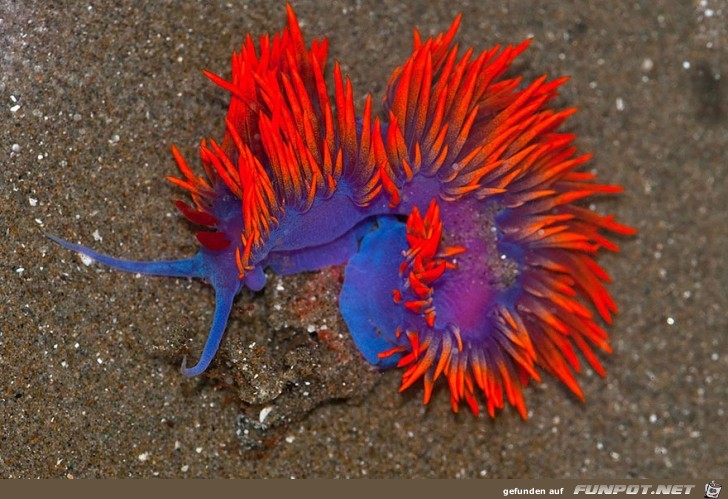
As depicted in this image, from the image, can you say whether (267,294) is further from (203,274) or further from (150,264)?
(150,264)

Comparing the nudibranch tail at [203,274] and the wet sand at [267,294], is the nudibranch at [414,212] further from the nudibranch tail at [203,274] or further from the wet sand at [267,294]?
the wet sand at [267,294]

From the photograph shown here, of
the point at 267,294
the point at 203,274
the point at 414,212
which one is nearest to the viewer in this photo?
the point at 414,212

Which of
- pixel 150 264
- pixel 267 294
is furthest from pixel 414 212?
pixel 150 264

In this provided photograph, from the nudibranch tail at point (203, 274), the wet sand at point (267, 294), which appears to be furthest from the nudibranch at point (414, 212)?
the wet sand at point (267, 294)

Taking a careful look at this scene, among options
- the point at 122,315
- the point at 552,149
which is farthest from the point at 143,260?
the point at 552,149

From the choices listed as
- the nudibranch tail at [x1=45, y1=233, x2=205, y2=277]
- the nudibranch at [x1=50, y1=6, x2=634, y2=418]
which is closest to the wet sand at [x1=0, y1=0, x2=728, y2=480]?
the nudibranch tail at [x1=45, y1=233, x2=205, y2=277]

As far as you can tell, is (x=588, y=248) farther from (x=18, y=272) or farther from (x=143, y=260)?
(x=18, y=272)
